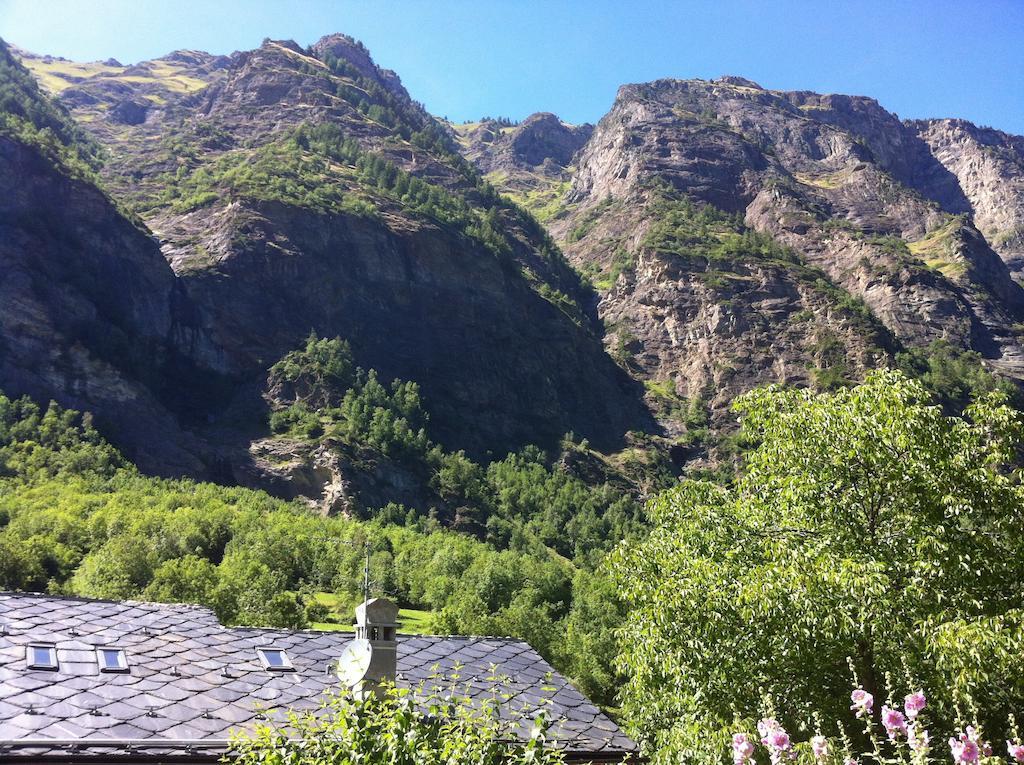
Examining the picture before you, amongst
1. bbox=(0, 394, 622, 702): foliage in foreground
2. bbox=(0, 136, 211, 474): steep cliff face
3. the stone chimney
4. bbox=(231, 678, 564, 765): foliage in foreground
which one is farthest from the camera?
bbox=(0, 136, 211, 474): steep cliff face

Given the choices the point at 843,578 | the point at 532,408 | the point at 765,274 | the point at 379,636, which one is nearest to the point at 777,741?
the point at 843,578

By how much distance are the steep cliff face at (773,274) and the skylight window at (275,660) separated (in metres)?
120

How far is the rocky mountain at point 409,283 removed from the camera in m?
94.5

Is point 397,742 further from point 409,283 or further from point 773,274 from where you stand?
point 773,274

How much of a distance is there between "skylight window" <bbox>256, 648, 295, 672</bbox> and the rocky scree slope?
7679 cm

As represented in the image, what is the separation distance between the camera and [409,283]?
125 m

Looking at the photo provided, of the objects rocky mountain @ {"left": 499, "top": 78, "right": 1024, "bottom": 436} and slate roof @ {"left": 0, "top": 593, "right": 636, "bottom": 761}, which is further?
rocky mountain @ {"left": 499, "top": 78, "right": 1024, "bottom": 436}

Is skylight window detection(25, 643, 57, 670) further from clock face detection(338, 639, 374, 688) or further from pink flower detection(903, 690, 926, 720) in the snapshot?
pink flower detection(903, 690, 926, 720)

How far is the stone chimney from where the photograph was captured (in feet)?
37.5

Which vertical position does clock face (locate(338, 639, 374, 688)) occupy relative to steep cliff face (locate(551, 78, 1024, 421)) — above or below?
below

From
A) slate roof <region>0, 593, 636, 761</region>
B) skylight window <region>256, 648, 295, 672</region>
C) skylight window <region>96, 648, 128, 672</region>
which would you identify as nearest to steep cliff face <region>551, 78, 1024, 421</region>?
slate roof <region>0, 593, 636, 761</region>

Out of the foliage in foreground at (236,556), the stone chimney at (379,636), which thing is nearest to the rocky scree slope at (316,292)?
the foliage in foreground at (236,556)

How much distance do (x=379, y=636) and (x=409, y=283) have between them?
377 feet

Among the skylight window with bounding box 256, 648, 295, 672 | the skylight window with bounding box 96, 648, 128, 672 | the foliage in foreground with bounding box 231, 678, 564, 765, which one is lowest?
the skylight window with bounding box 256, 648, 295, 672
